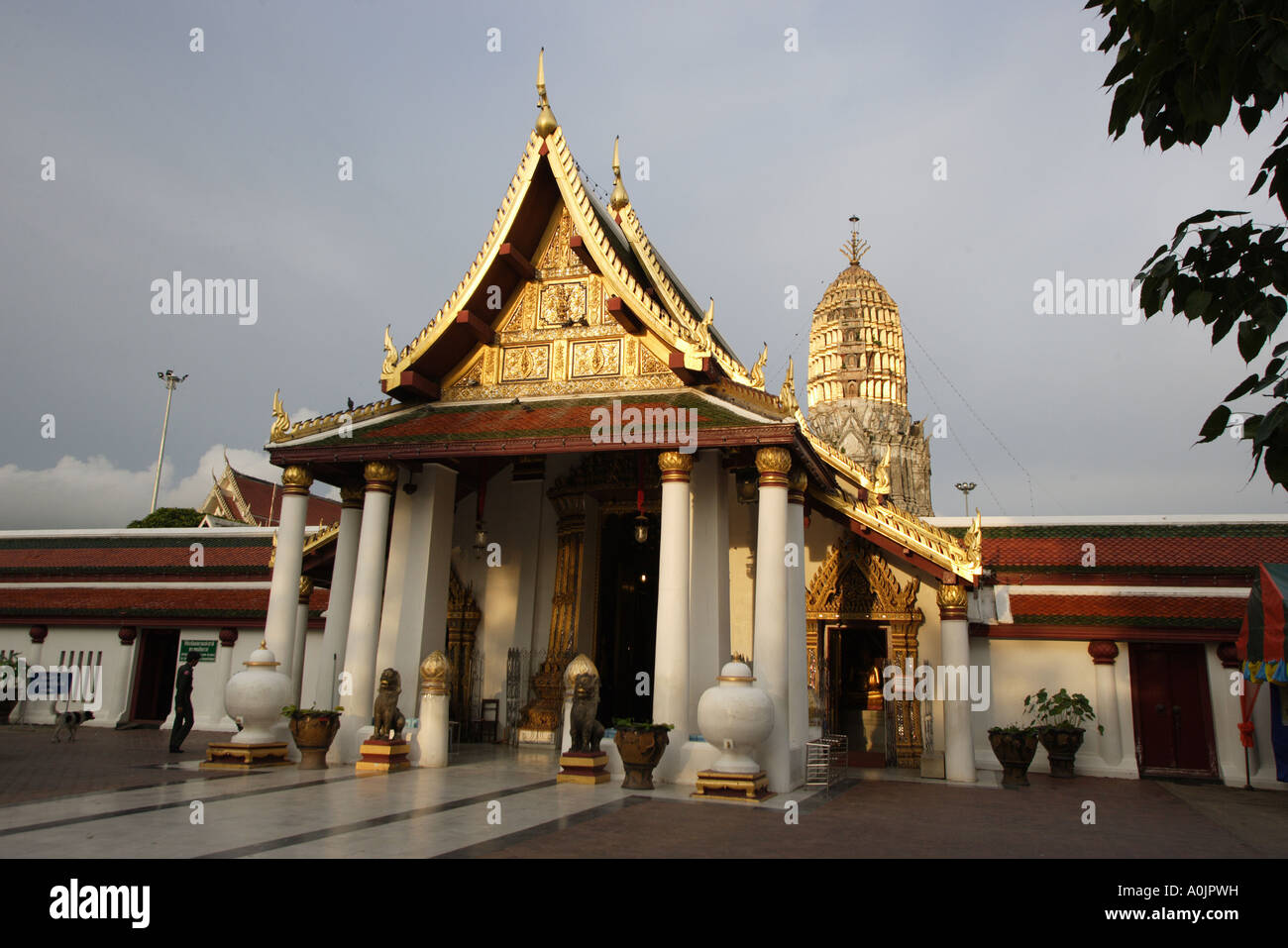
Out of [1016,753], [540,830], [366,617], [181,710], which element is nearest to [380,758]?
[366,617]

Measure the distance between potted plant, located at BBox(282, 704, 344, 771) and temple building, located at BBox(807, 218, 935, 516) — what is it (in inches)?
1546

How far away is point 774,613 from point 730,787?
6.08ft

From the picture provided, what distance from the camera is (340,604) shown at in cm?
1220

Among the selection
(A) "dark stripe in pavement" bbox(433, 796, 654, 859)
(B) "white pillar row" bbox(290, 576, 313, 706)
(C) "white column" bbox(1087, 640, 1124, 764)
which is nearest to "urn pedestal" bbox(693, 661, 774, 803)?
(A) "dark stripe in pavement" bbox(433, 796, 654, 859)

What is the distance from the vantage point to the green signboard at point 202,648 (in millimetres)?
18312

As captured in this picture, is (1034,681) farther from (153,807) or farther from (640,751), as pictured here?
(153,807)

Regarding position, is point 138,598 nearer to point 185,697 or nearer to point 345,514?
point 185,697

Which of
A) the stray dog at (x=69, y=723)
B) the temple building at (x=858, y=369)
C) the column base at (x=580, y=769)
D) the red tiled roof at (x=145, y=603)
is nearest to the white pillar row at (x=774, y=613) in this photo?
the column base at (x=580, y=769)

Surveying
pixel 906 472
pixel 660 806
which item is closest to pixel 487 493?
pixel 660 806

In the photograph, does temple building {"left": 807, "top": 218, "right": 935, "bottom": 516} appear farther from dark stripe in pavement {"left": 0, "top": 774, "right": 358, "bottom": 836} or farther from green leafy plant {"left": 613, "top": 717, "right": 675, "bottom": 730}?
dark stripe in pavement {"left": 0, "top": 774, "right": 358, "bottom": 836}

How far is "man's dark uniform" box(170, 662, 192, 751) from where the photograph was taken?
12.4 meters

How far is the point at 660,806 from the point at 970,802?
12.0ft
